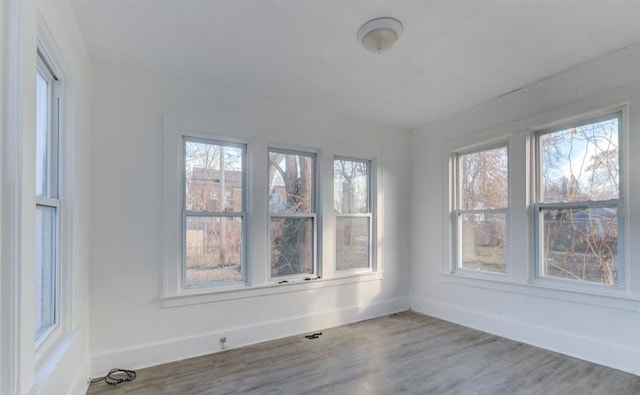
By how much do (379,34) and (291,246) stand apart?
239 centimetres

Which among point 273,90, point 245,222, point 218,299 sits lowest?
point 218,299

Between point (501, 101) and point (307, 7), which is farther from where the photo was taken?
point (501, 101)

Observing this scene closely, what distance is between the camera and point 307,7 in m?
2.12

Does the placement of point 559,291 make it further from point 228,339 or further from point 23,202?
point 23,202

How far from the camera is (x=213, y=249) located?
10.9 ft

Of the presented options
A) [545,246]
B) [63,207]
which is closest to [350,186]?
[545,246]

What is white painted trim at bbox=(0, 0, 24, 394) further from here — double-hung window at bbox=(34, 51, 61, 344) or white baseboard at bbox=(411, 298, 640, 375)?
white baseboard at bbox=(411, 298, 640, 375)

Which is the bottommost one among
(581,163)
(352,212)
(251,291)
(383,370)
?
(383,370)

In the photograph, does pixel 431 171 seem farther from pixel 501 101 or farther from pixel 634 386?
pixel 634 386

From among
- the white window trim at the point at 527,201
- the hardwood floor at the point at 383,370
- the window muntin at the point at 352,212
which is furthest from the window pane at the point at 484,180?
the hardwood floor at the point at 383,370

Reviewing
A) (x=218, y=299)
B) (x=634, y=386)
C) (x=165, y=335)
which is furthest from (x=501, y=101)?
(x=165, y=335)

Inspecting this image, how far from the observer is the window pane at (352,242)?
418 cm

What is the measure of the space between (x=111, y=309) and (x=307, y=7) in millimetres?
2791

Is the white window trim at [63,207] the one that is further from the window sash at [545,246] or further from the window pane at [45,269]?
the window sash at [545,246]
